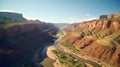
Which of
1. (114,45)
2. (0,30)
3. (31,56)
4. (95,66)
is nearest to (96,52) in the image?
(114,45)

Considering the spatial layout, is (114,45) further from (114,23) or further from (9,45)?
(9,45)

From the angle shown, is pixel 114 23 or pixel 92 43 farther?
pixel 114 23

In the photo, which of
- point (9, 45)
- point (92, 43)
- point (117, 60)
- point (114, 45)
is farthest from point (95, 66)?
point (9, 45)

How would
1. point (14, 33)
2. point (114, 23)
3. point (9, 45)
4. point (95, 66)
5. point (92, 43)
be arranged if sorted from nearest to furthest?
point (95, 66)
point (9, 45)
point (14, 33)
point (92, 43)
point (114, 23)

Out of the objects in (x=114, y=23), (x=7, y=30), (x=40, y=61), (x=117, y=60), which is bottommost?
(x=40, y=61)

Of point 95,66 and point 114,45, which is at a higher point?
point 114,45

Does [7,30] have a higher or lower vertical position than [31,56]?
higher

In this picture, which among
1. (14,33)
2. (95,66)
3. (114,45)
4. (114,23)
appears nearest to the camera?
(95,66)

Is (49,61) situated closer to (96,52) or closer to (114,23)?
(96,52)

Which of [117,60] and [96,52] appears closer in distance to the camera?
[117,60]
